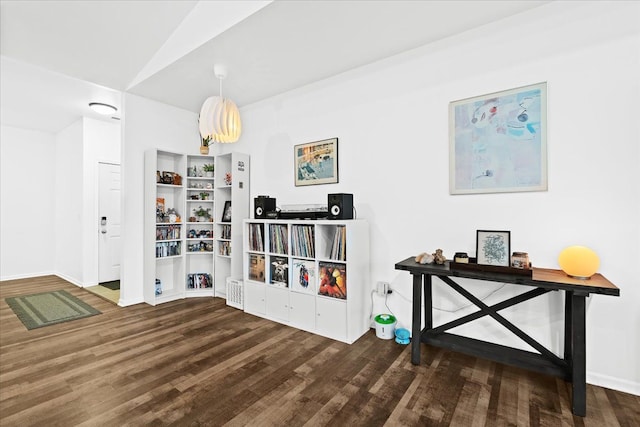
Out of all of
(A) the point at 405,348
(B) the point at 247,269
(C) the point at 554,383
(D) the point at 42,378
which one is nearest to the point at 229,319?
(B) the point at 247,269

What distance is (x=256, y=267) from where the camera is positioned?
10.9 ft

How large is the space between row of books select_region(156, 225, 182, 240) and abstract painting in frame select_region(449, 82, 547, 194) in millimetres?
3452

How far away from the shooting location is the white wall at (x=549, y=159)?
1900 millimetres

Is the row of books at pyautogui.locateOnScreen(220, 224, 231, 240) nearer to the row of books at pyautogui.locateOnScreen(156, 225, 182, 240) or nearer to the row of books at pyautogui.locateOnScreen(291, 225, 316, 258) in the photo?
the row of books at pyautogui.locateOnScreen(156, 225, 182, 240)

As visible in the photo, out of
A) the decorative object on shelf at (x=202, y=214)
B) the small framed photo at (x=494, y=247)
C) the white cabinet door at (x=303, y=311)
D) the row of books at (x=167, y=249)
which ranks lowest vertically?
the white cabinet door at (x=303, y=311)

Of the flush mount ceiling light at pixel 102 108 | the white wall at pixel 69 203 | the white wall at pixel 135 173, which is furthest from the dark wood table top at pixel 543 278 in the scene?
the white wall at pixel 69 203

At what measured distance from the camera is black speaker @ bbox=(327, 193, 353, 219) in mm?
2674

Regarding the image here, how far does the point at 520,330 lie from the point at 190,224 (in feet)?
12.7

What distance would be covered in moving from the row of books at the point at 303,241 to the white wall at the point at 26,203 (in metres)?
5.46

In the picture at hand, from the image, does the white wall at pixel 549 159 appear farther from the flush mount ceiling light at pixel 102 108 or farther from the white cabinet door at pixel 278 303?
the flush mount ceiling light at pixel 102 108

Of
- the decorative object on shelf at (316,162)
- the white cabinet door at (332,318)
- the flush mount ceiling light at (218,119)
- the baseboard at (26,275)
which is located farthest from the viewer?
the baseboard at (26,275)

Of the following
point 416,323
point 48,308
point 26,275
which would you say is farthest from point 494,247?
point 26,275

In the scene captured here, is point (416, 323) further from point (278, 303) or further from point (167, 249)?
point (167, 249)

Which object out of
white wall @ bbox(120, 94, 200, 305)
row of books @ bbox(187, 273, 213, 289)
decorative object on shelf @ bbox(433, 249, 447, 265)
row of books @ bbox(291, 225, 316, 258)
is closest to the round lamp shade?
decorative object on shelf @ bbox(433, 249, 447, 265)
